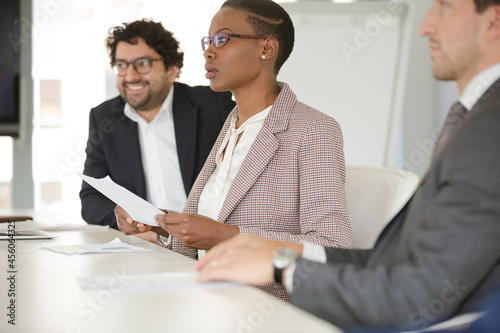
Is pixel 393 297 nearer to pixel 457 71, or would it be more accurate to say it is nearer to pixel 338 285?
pixel 338 285

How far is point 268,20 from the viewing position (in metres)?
2.36

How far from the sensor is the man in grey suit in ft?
3.43

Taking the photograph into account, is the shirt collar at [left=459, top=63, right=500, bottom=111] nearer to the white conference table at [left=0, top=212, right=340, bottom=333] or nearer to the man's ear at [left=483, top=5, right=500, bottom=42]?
the man's ear at [left=483, top=5, right=500, bottom=42]

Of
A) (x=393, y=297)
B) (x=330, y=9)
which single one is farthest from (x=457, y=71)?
(x=330, y=9)

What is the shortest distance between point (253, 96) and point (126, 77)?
1.32 meters

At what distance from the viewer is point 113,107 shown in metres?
3.40

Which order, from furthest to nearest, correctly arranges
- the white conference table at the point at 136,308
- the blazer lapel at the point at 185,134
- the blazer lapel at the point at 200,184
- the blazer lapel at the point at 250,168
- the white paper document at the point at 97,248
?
1. the blazer lapel at the point at 185,134
2. the blazer lapel at the point at 200,184
3. the blazer lapel at the point at 250,168
4. the white paper document at the point at 97,248
5. the white conference table at the point at 136,308

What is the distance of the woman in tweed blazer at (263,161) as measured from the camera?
191cm

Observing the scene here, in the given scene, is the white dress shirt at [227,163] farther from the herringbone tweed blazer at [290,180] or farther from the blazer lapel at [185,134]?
the blazer lapel at [185,134]
